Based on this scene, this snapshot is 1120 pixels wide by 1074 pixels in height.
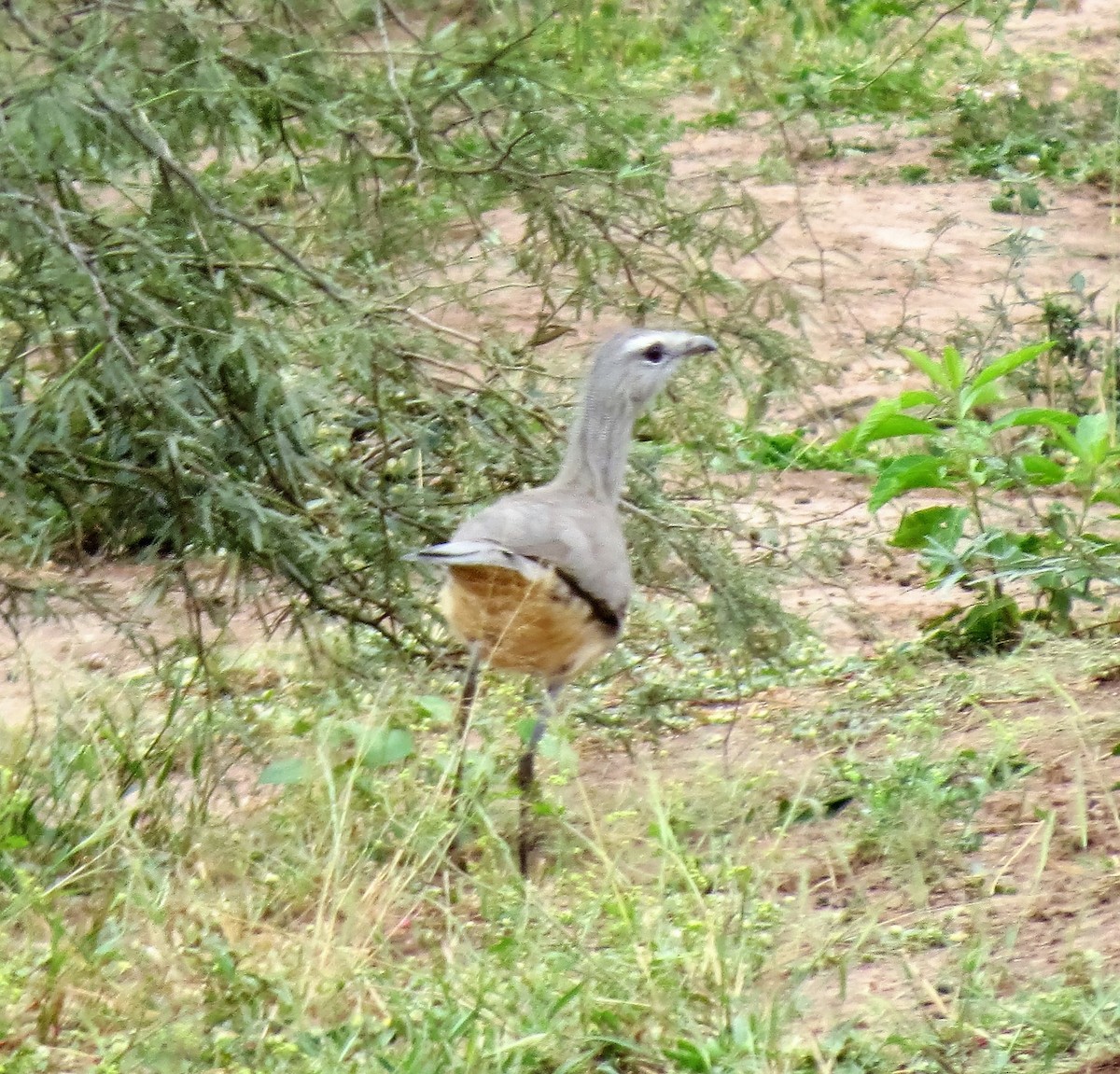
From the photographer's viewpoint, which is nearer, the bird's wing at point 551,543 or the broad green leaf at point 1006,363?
the bird's wing at point 551,543

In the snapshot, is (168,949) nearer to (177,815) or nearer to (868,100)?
(177,815)

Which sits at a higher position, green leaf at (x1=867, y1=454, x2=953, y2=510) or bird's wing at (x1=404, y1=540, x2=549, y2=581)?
bird's wing at (x1=404, y1=540, x2=549, y2=581)

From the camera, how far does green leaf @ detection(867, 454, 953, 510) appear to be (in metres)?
5.99

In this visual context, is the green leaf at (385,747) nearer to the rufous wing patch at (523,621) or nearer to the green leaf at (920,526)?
the rufous wing patch at (523,621)

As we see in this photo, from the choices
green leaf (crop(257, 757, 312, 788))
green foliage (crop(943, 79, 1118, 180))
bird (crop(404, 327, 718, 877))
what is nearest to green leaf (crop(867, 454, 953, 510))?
bird (crop(404, 327, 718, 877))

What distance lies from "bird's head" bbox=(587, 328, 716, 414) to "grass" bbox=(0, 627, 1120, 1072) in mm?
960

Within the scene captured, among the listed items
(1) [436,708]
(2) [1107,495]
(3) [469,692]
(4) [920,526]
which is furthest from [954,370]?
(1) [436,708]

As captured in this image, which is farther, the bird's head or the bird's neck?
the bird's head

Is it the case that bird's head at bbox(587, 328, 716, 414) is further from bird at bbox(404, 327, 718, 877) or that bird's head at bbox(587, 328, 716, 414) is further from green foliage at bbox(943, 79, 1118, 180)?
green foliage at bbox(943, 79, 1118, 180)

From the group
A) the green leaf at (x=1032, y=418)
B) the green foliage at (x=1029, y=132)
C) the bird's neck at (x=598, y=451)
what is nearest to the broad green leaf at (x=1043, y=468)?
the green leaf at (x=1032, y=418)

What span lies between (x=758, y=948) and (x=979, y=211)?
24.4ft

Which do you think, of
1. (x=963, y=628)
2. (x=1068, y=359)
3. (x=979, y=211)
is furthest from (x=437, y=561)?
(x=979, y=211)

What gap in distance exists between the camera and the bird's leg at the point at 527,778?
16.4 ft

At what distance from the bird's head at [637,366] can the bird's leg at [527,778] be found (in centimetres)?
93
